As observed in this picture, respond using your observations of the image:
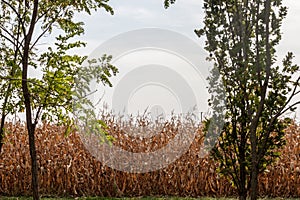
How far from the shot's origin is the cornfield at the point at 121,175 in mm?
8102

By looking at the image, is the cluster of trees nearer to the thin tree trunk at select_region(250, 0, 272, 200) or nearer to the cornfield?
the thin tree trunk at select_region(250, 0, 272, 200)

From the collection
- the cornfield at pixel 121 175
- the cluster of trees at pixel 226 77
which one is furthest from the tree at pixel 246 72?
the cornfield at pixel 121 175

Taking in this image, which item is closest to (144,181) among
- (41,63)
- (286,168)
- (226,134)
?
(286,168)

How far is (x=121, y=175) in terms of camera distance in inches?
320

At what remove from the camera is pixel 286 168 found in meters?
8.34

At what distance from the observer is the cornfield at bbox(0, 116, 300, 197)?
8.10 metres

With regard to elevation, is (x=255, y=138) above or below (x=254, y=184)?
above

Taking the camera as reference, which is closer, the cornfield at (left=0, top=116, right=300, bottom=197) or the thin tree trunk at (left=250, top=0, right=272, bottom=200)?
the thin tree trunk at (left=250, top=0, right=272, bottom=200)

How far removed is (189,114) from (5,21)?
4.37 m

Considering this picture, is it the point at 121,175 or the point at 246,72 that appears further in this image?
the point at 121,175

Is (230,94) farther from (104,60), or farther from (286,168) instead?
(286,168)

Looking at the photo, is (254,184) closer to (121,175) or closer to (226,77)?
(226,77)

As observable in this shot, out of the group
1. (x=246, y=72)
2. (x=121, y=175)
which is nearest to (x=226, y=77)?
(x=246, y=72)

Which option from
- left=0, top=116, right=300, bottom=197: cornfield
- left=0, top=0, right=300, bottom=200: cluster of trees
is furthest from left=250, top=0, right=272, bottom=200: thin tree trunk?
left=0, top=116, right=300, bottom=197: cornfield
